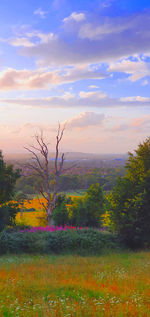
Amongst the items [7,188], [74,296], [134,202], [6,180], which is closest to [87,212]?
[134,202]

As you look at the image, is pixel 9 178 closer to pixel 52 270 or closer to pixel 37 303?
Answer: pixel 52 270

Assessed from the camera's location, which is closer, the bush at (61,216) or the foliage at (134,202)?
the foliage at (134,202)

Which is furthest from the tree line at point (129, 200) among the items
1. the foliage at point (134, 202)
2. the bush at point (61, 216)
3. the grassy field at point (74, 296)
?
the grassy field at point (74, 296)

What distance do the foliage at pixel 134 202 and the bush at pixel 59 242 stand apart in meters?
1.35

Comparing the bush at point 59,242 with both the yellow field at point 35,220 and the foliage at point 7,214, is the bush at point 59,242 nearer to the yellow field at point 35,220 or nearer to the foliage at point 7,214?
the foliage at point 7,214

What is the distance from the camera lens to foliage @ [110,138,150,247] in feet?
63.1

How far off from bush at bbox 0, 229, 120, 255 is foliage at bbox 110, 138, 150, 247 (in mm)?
1355

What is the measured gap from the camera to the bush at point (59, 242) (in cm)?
1656

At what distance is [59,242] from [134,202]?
634 centimetres

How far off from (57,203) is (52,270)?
18.2 metres

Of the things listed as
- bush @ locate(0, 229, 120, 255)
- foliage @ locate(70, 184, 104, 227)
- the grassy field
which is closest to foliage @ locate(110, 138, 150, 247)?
bush @ locate(0, 229, 120, 255)

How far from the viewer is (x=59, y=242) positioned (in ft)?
57.8

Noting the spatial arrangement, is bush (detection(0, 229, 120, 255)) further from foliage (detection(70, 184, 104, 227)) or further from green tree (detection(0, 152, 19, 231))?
foliage (detection(70, 184, 104, 227))

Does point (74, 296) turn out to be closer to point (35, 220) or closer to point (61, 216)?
point (61, 216)
